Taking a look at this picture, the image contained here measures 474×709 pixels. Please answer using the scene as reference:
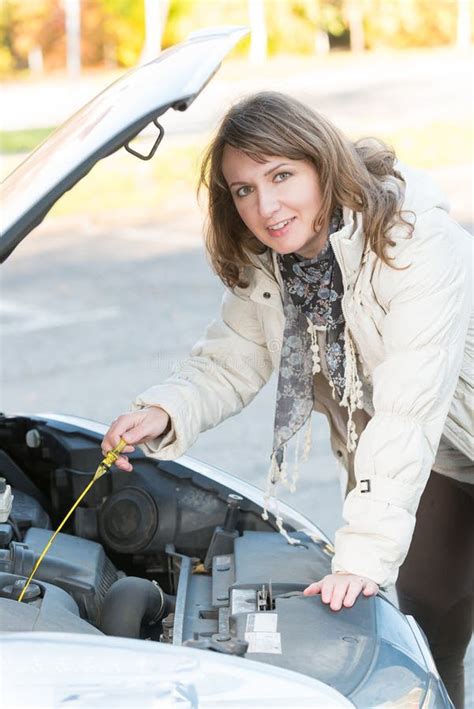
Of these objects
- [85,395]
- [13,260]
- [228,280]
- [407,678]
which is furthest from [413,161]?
[407,678]

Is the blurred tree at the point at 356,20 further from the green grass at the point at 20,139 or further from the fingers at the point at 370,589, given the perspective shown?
the fingers at the point at 370,589

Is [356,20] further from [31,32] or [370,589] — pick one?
[370,589]

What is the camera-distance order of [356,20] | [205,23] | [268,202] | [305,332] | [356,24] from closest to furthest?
[268,202], [305,332], [205,23], [356,24], [356,20]

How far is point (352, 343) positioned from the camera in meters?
2.74

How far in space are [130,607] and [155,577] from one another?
1.80 feet

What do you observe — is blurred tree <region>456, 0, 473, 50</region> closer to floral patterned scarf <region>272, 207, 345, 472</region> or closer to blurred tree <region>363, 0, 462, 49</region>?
blurred tree <region>363, 0, 462, 49</region>

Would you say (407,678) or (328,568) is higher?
(407,678)

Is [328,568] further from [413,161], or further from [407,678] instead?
[413,161]

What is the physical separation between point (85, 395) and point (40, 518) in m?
3.36

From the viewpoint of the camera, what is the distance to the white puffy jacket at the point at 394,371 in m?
2.43

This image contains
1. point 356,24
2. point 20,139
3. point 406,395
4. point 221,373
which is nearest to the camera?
point 406,395

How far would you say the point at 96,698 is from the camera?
5.81 ft

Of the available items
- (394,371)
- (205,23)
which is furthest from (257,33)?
(394,371)

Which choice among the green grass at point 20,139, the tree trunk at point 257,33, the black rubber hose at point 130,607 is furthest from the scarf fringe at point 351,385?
the tree trunk at point 257,33
